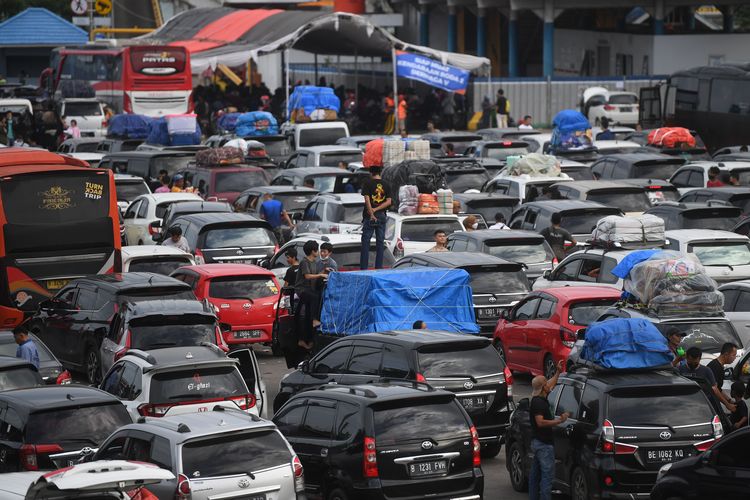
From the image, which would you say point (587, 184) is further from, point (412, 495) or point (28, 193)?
point (412, 495)

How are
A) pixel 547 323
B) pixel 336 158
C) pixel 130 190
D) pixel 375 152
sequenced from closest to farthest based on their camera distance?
pixel 547 323 < pixel 375 152 < pixel 130 190 < pixel 336 158

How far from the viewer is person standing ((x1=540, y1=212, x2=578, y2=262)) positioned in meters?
23.3

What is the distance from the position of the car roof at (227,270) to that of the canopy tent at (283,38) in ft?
91.1

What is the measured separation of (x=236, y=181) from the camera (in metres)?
31.1

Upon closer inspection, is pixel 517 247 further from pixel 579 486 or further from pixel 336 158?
pixel 336 158

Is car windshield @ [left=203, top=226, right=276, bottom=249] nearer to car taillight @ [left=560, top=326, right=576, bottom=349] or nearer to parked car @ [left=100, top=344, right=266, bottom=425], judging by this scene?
car taillight @ [left=560, top=326, right=576, bottom=349]

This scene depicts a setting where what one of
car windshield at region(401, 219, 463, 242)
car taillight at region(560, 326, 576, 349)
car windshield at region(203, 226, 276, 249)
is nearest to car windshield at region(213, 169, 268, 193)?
car windshield at region(203, 226, 276, 249)

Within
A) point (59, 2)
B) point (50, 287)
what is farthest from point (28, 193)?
point (59, 2)

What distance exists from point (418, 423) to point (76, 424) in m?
3.33

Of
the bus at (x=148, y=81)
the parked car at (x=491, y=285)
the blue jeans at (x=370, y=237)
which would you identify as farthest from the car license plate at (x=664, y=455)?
the bus at (x=148, y=81)

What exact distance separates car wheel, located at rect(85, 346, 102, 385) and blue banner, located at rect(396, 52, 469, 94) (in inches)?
1136

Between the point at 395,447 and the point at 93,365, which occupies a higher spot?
the point at 395,447

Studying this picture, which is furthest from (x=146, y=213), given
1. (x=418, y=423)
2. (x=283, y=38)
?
(x=283, y=38)

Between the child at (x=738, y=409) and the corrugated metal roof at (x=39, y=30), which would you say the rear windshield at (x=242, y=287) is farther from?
the corrugated metal roof at (x=39, y=30)
